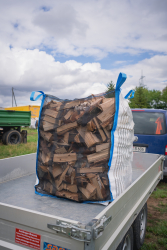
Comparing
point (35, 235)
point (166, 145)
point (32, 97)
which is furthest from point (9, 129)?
point (35, 235)

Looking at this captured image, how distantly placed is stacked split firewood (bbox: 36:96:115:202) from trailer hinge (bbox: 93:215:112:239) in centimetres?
78

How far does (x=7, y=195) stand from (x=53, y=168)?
667mm

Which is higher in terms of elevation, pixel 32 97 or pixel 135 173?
pixel 32 97

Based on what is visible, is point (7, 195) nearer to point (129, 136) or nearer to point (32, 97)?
point (32, 97)

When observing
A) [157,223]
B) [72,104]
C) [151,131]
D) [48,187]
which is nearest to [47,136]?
[72,104]

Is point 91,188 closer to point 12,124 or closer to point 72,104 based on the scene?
point 72,104

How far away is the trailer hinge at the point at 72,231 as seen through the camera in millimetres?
1358

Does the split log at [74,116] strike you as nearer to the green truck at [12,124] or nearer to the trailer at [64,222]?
the trailer at [64,222]

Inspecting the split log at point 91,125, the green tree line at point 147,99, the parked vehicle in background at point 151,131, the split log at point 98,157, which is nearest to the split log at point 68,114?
the split log at point 91,125

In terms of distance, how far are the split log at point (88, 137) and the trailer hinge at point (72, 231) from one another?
1009 millimetres

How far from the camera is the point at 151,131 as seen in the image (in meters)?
5.16

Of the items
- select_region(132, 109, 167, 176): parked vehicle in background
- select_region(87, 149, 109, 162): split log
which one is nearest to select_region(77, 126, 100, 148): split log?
select_region(87, 149, 109, 162): split log

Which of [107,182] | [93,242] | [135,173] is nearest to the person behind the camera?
[93,242]

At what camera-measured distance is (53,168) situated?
2.49m
